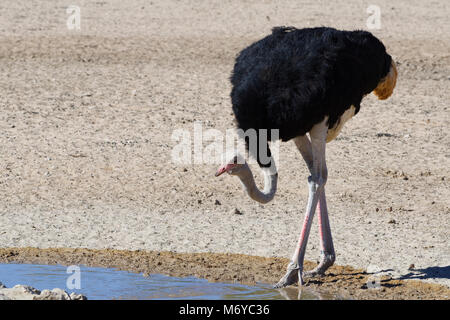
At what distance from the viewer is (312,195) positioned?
6.48 meters

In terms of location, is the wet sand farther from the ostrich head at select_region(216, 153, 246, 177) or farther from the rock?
the rock

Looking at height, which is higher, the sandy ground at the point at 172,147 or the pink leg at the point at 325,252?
the sandy ground at the point at 172,147

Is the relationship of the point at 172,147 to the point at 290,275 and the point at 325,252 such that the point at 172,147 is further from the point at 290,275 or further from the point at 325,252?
the point at 290,275

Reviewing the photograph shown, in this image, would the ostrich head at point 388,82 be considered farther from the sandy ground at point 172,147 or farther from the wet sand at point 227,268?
the wet sand at point 227,268

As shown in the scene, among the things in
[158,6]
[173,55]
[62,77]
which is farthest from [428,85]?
[158,6]

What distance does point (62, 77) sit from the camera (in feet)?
40.1

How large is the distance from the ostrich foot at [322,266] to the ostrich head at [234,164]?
859 millimetres

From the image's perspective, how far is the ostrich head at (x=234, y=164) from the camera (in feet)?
20.3

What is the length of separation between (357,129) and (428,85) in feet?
7.63

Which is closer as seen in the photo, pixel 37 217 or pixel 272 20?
pixel 37 217

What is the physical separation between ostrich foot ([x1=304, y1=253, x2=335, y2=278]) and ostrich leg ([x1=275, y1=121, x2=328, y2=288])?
0.19 meters

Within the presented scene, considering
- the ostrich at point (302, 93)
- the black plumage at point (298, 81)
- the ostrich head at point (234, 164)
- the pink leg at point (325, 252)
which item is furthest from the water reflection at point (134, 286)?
the black plumage at point (298, 81)

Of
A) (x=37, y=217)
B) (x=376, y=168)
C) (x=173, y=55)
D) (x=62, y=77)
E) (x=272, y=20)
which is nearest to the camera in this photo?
(x=37, y=217)

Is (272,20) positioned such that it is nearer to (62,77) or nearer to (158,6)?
(158,6)
